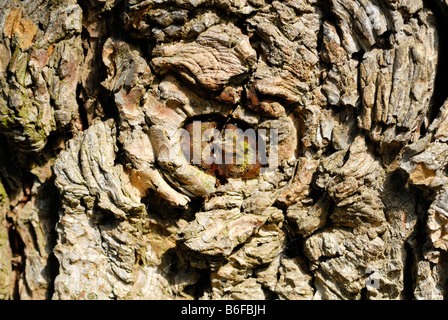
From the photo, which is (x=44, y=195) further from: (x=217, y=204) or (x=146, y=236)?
(x=217, y=204)

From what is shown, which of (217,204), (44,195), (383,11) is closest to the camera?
(383,11)

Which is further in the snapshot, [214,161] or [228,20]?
[214,161]

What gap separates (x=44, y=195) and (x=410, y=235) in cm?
496

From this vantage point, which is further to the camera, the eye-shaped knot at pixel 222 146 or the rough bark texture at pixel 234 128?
the eye-shaped knot at pixel 222 146

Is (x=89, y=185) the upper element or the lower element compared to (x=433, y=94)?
lower

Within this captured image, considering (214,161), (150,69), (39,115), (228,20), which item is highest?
(228,20)

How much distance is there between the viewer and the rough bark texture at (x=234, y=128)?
4.59 metres

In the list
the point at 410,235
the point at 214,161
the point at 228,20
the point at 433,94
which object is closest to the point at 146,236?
the point at 214,161

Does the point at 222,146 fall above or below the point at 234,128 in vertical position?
below

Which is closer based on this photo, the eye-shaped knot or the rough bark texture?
the rough bark texture

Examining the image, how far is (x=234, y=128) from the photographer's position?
499 cm

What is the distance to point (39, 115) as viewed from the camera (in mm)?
4879

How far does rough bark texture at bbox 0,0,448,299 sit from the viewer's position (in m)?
4.59

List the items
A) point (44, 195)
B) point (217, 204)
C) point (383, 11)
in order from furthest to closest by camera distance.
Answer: point (44, 195) < point (217, 204) < point (383, 11)
